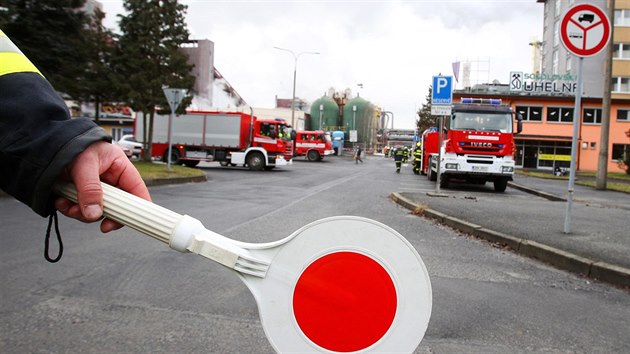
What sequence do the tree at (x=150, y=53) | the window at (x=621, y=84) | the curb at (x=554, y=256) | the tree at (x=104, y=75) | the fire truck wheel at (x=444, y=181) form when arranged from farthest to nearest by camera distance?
the window at (x=621, y=84), the tree at (x=150, y=53), the tree at (x=104, y=75), the fire truck wheel at (x=444, y=181), the curb at (x=554, y=256)

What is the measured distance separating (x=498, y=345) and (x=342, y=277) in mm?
2154

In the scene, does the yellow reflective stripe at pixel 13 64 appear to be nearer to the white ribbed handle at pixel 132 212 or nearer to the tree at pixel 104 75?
the white ribbed handle at pixel 132 212

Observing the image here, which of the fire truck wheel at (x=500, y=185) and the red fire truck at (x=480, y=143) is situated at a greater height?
the red fire truck at (x=480, y=143)

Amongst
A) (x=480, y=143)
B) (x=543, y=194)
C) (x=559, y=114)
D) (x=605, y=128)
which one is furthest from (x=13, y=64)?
(x=559, y=114)

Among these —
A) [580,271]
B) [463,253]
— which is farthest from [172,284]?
[580,271]

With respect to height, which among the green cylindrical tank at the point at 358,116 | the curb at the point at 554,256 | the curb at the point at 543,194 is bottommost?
the curb at the point at 554,256

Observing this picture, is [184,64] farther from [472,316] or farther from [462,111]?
[472,316]

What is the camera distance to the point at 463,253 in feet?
20.2

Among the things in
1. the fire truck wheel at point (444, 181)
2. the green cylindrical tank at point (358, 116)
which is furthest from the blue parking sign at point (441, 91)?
the green cylindrical tank at point (358, 116)

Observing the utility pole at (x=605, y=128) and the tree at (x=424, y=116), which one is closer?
the utility pole at (x=605, y=128)

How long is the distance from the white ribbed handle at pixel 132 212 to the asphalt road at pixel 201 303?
1776mm

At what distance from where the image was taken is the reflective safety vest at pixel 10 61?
1.35 meters

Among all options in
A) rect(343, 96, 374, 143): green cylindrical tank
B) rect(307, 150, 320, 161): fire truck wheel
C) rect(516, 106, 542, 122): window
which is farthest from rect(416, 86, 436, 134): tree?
rect(343, 96, 374, 143): green cylindrical tank

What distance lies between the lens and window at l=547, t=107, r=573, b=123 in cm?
4256
